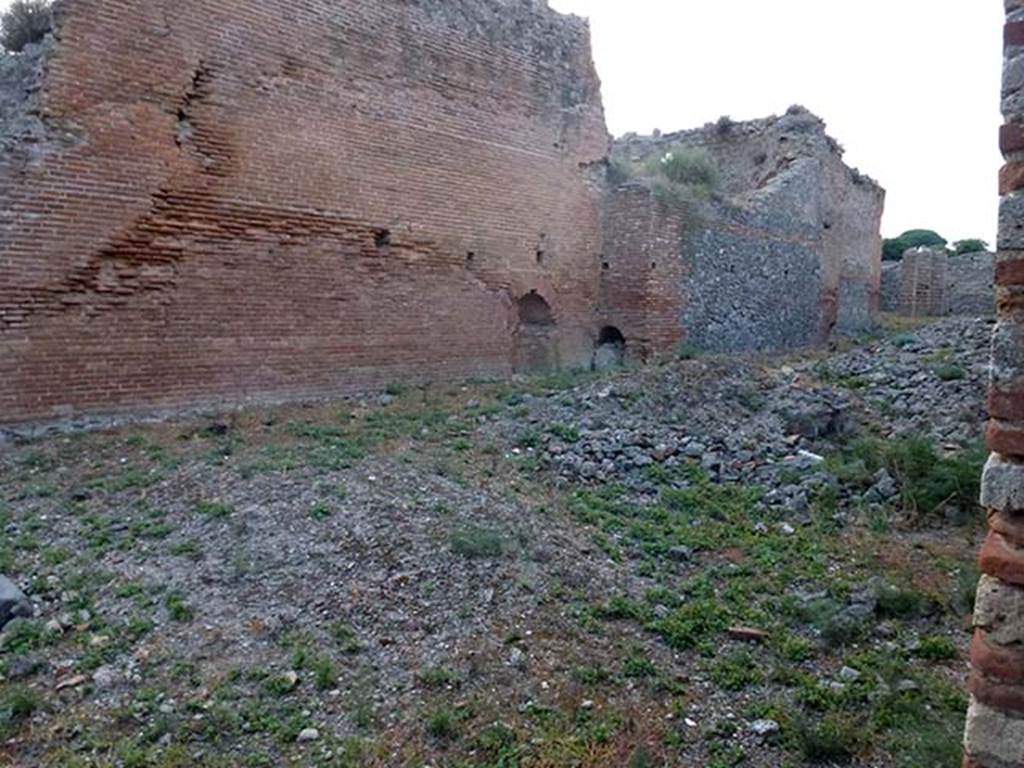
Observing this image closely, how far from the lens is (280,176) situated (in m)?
8.79

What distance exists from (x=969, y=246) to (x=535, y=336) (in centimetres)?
1943

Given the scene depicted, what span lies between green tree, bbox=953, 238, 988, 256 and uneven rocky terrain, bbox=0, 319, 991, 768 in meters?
19.0

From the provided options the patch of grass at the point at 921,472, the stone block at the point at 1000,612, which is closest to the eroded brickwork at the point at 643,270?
the patch of grass at the point at 921,472

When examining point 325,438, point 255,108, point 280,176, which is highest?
point 255,108

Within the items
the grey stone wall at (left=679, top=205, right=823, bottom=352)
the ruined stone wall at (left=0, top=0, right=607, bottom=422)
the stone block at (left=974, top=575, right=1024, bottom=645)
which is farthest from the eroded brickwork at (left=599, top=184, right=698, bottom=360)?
the stone block at (left=974, top=575, right=1024, bottom=645)

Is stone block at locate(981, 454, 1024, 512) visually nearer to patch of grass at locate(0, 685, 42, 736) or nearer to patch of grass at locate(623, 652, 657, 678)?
patch of grass at locate(623, 652, 657, 678)

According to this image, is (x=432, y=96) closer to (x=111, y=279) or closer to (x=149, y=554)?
(x=111, y=279)

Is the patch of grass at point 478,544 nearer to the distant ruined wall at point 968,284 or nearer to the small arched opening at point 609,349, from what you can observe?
the small arched opening at point 609,349

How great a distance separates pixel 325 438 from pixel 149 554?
8.41 ft

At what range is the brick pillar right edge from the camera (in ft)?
7.05

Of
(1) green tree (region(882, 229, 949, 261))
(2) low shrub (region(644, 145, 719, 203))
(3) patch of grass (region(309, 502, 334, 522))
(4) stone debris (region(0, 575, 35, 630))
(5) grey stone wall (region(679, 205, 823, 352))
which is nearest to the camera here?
(4) stone debris (region(0, 575, 35, 630))

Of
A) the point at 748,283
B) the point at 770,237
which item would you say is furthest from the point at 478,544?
the point at 770,237

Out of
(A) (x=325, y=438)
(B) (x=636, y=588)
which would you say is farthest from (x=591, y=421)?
(B) (x=636, y=588)

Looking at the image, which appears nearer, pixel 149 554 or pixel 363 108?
pixel 149 554
